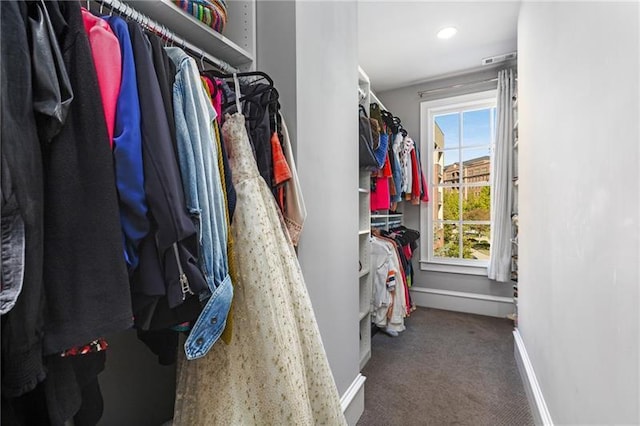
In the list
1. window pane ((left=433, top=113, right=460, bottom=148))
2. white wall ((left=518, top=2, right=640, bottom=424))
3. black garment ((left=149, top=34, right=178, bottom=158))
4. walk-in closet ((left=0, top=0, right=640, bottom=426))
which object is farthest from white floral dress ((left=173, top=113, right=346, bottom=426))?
window pane ((left=433, top=113, right=460, bottom=148))

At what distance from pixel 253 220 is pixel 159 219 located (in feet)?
0.96

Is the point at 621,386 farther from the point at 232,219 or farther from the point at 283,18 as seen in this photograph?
the point at 283,18

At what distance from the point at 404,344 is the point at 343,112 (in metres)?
1.99

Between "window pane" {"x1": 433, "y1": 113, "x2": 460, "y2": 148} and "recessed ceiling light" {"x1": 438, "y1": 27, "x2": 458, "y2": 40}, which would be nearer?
"recessed ceiling light" {"x1": 438, "y1": 27, "x2": 458, "y2": 40}

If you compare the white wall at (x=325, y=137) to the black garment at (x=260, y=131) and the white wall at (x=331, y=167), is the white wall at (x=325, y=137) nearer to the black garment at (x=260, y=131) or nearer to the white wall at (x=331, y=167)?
the white wall at (x=331, y=167)

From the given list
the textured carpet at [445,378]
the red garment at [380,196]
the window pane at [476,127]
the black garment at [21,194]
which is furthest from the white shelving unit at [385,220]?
the black garment at [21,194]

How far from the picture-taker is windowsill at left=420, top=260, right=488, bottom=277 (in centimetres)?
336

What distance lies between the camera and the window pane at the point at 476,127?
3410 millimetres

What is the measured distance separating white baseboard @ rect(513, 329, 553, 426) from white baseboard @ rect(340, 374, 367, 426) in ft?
2.85

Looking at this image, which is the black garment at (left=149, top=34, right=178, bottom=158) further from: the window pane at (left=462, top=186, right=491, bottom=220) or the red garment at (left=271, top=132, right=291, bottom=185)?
the window pane at (left=462, top=186, right=491, bottom=220)

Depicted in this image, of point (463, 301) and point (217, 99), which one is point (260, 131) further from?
point (463, 301)

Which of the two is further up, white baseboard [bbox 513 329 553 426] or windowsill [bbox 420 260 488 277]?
windowsill [bbox 420 260 488 277]

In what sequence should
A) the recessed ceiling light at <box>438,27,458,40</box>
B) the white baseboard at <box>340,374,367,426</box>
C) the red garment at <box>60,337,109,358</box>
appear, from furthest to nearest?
the recessed ceiling light at <box>438,27,458,40</box> → the white baseboard at <box>340,374,367,426</box> → the red garment at <box>60,337,109,358</box>

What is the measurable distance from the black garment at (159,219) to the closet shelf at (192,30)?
0.84 ft
